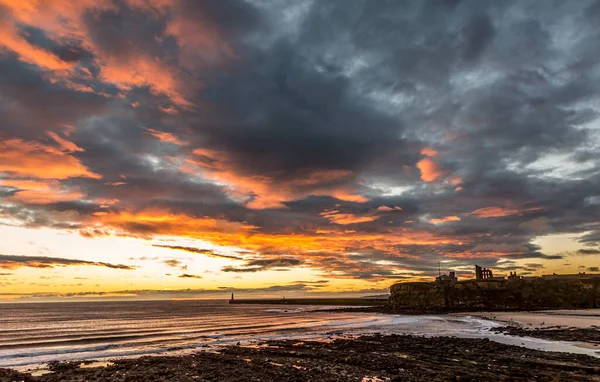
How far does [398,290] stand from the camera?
129375mm

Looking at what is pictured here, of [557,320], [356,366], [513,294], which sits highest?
[513,294]

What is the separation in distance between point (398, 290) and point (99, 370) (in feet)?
386

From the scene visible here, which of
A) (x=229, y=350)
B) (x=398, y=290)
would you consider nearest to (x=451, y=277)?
(x=398, y=290)

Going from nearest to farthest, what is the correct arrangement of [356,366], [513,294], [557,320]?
[356,366] → [557,320] → [513,294]

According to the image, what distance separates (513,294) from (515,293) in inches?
27.1

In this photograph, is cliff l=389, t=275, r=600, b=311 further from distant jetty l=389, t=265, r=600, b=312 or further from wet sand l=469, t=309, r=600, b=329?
wet sand l=469, t=309, r=600, b=329

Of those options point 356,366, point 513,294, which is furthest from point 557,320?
point 513,294

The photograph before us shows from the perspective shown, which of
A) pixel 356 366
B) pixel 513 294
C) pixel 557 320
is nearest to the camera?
pixel 356 366

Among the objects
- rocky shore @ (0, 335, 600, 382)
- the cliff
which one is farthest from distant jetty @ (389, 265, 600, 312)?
rocky shore @ (0, 335, 600, 382)

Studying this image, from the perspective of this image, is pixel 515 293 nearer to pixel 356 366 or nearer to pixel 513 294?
pixel 513 294

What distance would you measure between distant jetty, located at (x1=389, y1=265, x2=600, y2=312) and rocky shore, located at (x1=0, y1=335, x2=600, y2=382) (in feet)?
273

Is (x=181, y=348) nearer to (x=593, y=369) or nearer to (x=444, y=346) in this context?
(x=444, y=346)

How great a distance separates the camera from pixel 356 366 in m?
→ 23.5

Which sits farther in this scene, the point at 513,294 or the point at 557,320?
the point at 513,294
